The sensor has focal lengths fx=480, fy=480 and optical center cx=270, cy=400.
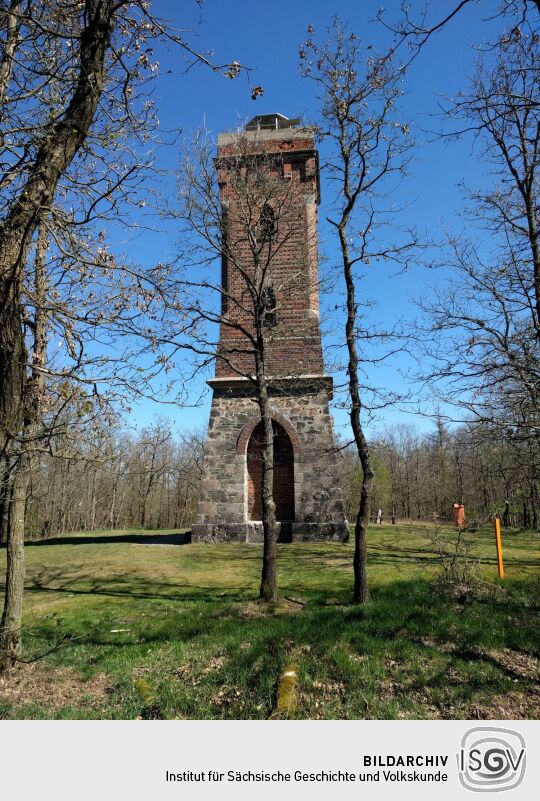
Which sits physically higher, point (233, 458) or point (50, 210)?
point (50, 210)

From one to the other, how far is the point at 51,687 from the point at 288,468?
32.3 ft

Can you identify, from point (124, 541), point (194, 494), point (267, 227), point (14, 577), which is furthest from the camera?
point (194, 494)

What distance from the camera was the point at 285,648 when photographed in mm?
5758

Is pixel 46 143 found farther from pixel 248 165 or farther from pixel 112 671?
pixel 248 165

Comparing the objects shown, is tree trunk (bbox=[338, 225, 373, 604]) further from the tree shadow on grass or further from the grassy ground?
the tree shadow on grass

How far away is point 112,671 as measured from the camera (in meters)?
5.57

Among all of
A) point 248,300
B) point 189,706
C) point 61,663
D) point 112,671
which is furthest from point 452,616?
point 248,300

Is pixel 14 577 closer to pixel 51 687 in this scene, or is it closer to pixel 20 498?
pixel 20 498

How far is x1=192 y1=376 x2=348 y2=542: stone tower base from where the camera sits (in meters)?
13.8

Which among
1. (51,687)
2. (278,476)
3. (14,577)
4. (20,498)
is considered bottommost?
(51,687)

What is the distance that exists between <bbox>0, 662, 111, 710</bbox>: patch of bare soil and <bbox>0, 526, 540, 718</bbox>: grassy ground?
0.8 inches

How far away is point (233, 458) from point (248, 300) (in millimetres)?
4849
